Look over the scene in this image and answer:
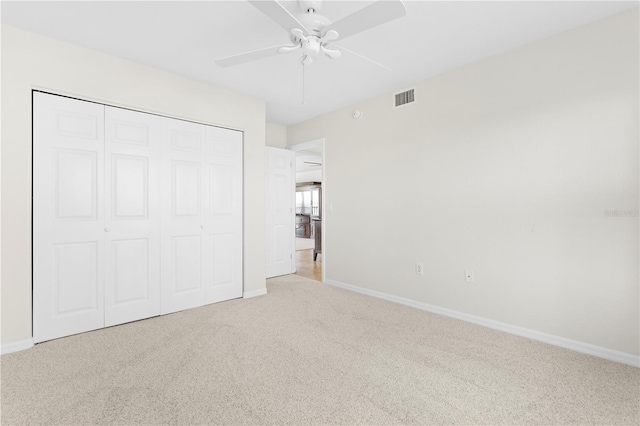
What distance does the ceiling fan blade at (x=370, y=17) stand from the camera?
152 centimetres

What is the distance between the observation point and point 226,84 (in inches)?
135

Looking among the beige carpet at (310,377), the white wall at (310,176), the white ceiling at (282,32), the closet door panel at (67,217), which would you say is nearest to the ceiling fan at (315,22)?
the white ceiling at (282,32)

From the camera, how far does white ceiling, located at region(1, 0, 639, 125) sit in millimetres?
2115

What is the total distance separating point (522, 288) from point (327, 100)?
119 inches

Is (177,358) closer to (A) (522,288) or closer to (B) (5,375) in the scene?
(B) (5,375)

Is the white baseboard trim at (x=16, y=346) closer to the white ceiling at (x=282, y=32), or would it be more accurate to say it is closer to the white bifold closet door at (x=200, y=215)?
the white bifold closet door at (x=200, y=215)

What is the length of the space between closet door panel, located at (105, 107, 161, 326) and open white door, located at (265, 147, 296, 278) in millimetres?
1940

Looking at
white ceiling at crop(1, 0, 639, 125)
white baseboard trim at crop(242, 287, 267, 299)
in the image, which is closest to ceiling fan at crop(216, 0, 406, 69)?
white ceiling at crop(1, 0, 639, 125)

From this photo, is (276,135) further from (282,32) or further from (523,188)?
(523,188)

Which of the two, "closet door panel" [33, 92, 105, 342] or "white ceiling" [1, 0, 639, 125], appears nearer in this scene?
"white ceiling" [1, 0, 639, 125]

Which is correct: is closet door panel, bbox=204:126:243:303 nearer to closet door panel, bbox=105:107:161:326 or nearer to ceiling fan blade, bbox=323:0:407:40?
closet door panel, bbox=105:107:161:326

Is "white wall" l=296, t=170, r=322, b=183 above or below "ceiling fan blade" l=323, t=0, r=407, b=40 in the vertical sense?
above

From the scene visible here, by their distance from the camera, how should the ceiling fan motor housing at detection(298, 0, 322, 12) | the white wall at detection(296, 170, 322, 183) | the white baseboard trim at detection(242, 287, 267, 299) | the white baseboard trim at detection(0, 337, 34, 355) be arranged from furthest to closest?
1. the white wall at detection(296, 170, 322, 183)
2. the white baseboard trim at detection(242, 287, 267, 299)
3. the white baseboard trim at detection(0, 337, 34, 355)
4. the ceiling fan motor housing at detection(298, 0, 322, 12)

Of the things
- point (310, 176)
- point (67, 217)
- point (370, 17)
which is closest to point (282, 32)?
point (370, 17)
